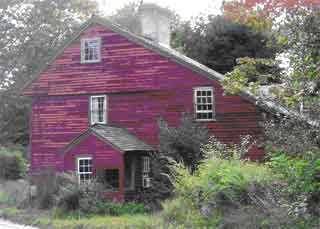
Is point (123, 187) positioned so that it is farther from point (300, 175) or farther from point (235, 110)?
point (300, 175)

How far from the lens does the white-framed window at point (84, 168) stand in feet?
79.7

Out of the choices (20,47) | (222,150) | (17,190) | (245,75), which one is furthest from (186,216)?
(20,47)

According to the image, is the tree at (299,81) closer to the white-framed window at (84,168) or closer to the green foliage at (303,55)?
the green foliage at (303,55)

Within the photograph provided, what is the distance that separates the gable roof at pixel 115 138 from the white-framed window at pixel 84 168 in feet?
2.64

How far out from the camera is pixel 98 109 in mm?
27688

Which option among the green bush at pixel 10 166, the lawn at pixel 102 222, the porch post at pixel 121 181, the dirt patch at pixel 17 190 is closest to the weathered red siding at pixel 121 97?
the dirt patch at pixel 17 190

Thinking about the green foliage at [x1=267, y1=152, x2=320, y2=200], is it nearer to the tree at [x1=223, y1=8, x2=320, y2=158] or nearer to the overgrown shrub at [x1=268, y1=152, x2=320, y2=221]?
the overgrown shrub at [x1=268, y1=152, x2=320, y2=221]

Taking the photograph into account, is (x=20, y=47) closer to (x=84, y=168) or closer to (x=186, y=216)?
(x=84, y=168)

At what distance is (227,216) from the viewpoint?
50.3 feet

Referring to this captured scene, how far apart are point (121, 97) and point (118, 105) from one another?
0.43m

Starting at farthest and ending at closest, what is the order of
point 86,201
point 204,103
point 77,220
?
point 204,103, point 86,201, point 77,220

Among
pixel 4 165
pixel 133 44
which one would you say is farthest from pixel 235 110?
pixel 4 165

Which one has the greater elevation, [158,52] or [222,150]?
[158,52]

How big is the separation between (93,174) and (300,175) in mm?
13517
